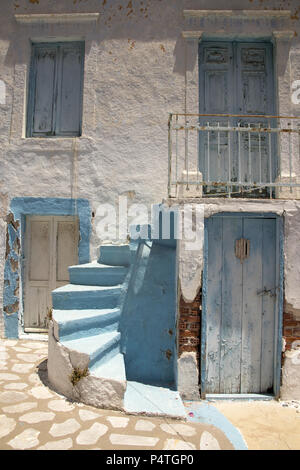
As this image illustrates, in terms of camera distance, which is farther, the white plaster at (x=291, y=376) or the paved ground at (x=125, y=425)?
the white plaster at (x=291, y=376)

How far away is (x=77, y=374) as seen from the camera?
3529mm

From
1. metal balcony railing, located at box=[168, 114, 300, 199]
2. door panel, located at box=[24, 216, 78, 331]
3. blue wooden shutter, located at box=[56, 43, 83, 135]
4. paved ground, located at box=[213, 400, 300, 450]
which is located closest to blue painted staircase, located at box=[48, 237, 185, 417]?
paved ground, located at box=[213, 400, 300, 450]

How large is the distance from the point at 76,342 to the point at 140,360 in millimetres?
1091

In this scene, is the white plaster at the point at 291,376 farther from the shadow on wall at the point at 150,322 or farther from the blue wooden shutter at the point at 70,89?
the blue wooden shutter at the point at 70,89

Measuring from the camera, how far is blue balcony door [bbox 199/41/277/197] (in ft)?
18.9

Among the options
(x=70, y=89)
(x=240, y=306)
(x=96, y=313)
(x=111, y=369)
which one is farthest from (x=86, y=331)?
(x=70, y=89)

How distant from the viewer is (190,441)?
299cm

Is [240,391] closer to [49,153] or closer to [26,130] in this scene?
[49,153]

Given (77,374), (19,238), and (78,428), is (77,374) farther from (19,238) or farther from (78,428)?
(19,238)

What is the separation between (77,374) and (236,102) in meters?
4.94

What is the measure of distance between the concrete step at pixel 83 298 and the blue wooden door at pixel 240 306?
1.28m

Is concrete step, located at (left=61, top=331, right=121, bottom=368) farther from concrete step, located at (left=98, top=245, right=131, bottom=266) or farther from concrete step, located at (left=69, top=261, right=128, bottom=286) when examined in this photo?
concrete step, located at (left=98, top=245, right=131, bottom=266)

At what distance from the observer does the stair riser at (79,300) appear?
4230 millimetres

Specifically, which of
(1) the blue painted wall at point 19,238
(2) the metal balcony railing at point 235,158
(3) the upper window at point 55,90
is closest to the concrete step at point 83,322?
(1) the blue painted wall at point 19,238
